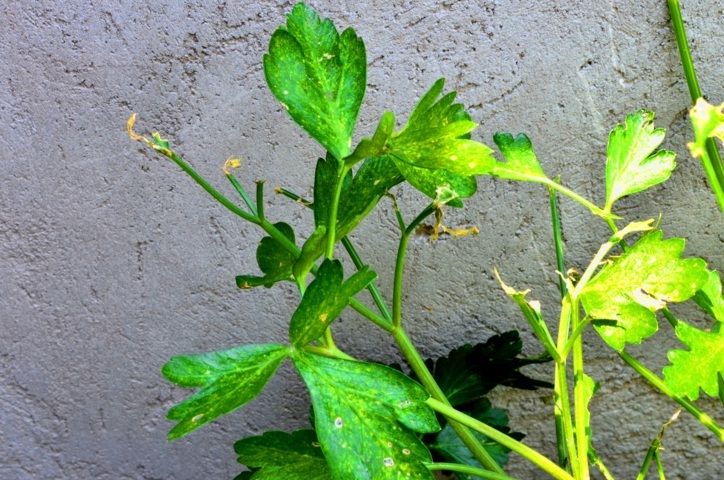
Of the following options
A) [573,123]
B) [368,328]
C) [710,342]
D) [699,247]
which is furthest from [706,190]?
[368,328]

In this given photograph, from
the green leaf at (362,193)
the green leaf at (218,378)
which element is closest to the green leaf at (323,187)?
the green leaf at (362,193)

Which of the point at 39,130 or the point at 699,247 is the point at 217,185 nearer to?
the point at 39,130

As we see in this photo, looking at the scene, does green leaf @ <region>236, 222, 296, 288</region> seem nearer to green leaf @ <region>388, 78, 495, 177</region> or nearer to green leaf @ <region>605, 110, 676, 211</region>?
green leaf @ <region>388, 78, 495, 177</region>

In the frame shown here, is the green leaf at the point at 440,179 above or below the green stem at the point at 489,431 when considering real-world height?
above

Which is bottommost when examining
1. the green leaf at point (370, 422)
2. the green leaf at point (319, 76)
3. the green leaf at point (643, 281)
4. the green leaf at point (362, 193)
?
the green leaf at point (643, 281)

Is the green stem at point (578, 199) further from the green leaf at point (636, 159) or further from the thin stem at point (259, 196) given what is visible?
the thin stem at point (259, 196)

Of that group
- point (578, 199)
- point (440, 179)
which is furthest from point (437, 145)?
point (578, 199)
